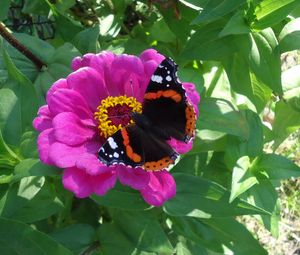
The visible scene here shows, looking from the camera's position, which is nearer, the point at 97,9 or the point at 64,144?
the point at 64,144

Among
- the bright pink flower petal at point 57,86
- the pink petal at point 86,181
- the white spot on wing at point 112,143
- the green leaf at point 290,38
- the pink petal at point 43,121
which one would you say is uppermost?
the green leaf at point 290,38

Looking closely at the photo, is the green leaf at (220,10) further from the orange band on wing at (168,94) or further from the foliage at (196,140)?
the orange band on wing at (168,94)

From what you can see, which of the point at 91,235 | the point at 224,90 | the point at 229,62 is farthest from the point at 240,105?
the point at 91,235

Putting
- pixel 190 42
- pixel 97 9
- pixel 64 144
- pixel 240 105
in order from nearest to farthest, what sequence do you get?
pixel 64 144 → pixel 190 42 → pixel 240 105 → pixel 97 9

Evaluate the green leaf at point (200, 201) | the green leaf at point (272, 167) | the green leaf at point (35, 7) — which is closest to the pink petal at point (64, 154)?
the green leaf at point (200, 201)

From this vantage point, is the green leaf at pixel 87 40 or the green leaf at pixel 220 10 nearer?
the green leaf at pixel 220 10

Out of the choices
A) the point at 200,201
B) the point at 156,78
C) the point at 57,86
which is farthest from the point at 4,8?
the point at 200,201

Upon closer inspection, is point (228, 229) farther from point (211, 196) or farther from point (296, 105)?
point (296, 105)
